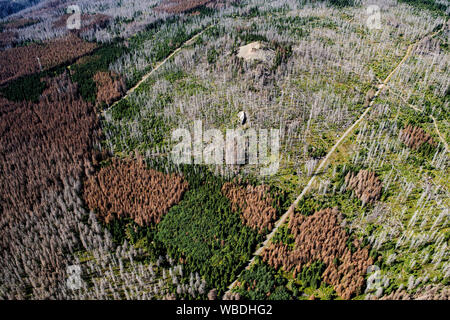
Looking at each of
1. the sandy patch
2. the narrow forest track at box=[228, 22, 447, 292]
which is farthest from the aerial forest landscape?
the sandy patch

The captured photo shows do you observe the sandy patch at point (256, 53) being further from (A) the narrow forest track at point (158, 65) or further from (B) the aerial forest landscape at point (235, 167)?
(A) the narrow forest track at point (158, 65)

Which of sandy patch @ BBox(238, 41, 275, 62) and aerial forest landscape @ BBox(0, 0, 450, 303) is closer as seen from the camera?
aerial forest landscape @ BBox(0, 0, 450, 303)

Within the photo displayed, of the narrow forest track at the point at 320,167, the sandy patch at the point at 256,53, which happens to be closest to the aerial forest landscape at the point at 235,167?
the narrow forest track at the point at 320,167

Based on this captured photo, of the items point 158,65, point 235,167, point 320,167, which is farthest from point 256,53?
point 320,167

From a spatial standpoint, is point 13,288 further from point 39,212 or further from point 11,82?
point 11,82

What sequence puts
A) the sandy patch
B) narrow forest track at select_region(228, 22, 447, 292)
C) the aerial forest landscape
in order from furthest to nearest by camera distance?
the sandy patch → narrow forest track at select_region(228, 22, 447, 292) → the aerial forest landscape

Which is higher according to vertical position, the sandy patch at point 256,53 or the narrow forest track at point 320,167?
the sandy patch at point 256,53

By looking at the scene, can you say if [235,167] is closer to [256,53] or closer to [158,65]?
[256,53]

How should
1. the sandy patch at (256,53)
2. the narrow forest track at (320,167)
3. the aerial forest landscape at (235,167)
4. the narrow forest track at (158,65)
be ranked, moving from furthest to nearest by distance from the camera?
the sandy patch at (256,53)
the narrow forest track at (158,65)
the narrow forest track at (320,167)
the aerial forest landscape at (235,167)

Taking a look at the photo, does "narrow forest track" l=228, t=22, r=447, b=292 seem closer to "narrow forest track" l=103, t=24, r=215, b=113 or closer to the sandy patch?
the sandy patch
